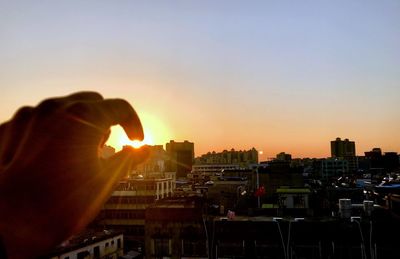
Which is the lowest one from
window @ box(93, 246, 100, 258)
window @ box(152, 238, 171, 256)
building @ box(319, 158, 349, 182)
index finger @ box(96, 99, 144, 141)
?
window @ box(93, 246, 100, 258)

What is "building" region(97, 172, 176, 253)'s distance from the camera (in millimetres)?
54000

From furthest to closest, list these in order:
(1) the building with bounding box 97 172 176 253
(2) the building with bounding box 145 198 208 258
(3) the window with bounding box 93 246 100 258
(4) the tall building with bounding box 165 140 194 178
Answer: (4) the tall building with bounding box 165 140 194 178, (1) the building with bounding box 97 172 176 253, (3) the window with bounding box 93 246 100 258, (2) the building with bounding box 145 198 208 258

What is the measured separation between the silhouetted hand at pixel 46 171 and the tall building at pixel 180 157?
142 meters

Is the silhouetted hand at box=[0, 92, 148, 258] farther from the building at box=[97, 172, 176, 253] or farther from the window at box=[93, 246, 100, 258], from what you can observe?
the building at box=[97, 172, 176, 253]

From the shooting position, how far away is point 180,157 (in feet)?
528

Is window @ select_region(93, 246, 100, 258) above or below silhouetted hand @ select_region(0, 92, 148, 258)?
below

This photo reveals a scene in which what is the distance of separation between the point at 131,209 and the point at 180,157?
4136 inches

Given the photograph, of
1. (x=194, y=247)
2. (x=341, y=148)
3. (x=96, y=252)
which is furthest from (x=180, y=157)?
(x=194, y=247)

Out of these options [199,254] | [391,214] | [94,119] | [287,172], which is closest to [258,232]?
[199,254]

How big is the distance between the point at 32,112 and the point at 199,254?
88.1 ft

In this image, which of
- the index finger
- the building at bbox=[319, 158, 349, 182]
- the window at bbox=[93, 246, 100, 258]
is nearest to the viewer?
the index finger

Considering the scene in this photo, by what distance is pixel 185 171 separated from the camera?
152 metres

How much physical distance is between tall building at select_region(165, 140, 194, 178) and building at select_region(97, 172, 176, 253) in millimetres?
84725

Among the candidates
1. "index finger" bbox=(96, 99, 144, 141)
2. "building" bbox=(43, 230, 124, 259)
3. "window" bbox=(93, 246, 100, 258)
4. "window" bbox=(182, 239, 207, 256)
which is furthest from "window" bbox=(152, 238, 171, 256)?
"index finger" bbox=(96, 99, 144, 141)
